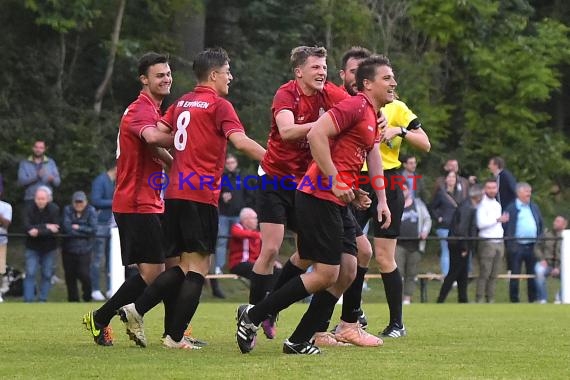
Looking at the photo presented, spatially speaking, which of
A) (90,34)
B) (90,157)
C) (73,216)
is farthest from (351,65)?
(90,34)

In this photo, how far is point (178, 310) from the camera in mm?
9406

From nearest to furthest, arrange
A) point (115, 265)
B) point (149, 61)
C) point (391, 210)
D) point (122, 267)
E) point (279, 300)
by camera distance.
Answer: point (279, 300) < point (149, 61) < point (391, 210) < point (115, 265) < point (122, 267)

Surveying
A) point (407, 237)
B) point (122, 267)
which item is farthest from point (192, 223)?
point (407, 237)

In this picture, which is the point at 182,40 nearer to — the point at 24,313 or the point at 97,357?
Answer: the point at 24,313

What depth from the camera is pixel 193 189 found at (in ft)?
30.9

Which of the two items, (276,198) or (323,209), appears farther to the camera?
(276,198)

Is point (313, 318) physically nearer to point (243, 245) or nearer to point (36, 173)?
point (243, 245)

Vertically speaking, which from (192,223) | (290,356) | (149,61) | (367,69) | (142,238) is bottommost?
(290,356)

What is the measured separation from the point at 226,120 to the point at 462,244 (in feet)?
36.4

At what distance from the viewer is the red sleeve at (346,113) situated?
8.76m

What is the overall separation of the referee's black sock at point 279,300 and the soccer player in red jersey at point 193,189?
0.64 m

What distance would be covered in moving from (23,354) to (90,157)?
56.7ft

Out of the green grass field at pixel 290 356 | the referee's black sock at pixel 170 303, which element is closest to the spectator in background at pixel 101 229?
the green grass field at pixel 290 356

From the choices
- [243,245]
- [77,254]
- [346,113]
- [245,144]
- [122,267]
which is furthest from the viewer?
[77,254]
